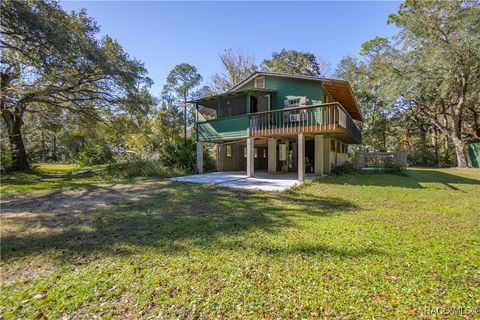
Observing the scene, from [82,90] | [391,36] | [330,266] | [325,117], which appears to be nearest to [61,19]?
[82,90]

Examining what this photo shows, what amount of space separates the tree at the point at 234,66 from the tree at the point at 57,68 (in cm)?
1249

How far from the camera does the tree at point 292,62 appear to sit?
28.2 metres

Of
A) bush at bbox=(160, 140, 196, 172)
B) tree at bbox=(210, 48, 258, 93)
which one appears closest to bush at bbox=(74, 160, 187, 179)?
bush at bbox=(160, 140, 196, 172)

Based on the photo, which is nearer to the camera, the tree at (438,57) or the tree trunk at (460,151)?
the tree at (438,57)

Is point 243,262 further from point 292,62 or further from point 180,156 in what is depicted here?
point 292,62

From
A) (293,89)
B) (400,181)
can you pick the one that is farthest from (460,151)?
(293,89)

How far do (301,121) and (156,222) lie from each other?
27.1 ft

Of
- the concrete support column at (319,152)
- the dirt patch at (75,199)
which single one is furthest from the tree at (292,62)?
the dirt patch at (75,199)

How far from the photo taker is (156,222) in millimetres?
5160

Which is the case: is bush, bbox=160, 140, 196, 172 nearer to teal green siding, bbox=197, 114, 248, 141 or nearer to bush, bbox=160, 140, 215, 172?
bush, bbox=160, 140, 215, 172

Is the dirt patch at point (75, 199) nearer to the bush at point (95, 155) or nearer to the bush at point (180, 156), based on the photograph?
the bush at point (180, 156)

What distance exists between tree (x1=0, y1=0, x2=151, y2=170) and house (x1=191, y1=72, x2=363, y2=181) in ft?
16.7

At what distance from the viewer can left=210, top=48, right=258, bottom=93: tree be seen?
26.2 meters

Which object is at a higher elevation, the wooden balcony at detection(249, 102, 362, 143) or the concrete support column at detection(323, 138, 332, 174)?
the wooden balcony at detection(249, 102, 362, 143)
